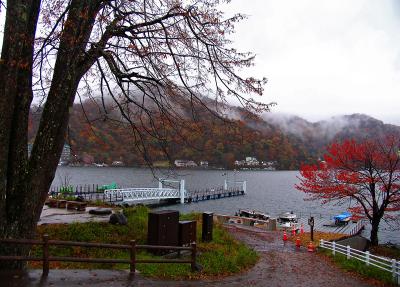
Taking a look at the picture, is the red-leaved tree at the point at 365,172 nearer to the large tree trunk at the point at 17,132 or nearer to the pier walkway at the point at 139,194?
the large tree trunk at the point at 17,132

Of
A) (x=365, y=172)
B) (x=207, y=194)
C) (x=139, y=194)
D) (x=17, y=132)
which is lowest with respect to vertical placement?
(x=207, y=194)

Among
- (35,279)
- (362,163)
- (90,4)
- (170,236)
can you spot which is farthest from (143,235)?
(362,163)

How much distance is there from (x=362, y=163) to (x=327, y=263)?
42.1 ft

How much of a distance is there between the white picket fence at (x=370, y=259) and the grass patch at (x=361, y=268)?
19 centimetres

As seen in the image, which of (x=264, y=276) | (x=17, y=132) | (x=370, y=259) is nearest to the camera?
(x=17, y=132)

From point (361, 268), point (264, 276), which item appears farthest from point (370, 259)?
point (264, 276)

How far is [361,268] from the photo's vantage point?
53.0 ft

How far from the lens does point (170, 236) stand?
15.1 metres

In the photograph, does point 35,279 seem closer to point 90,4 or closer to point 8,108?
point 8,108

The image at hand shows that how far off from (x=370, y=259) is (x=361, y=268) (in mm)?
766

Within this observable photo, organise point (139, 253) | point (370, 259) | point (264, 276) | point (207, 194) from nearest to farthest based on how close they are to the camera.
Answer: point (264, 276) → point (139, 253) → point (370, 259) → point (207, 194)

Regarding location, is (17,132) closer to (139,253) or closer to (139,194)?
(139,253)

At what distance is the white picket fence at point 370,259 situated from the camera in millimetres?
14844

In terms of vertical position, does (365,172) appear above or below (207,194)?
above
